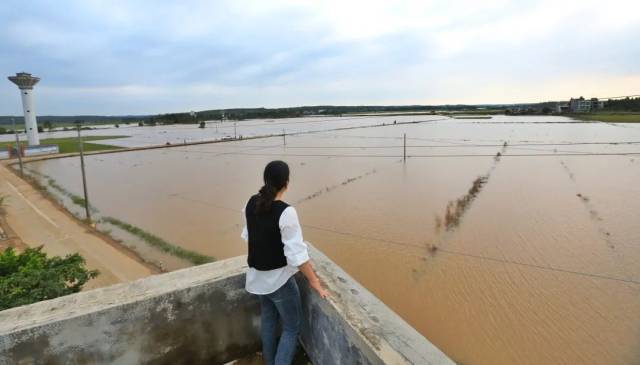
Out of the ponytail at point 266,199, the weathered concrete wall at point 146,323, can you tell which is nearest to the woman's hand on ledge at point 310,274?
the ponytail at point 266,199

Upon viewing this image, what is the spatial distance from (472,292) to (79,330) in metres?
6.08

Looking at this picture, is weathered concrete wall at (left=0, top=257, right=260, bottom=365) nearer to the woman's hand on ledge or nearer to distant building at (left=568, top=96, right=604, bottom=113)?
the woman's hand on ledge

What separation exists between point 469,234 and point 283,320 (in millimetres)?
8156

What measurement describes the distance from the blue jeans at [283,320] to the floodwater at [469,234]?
3.56 meters

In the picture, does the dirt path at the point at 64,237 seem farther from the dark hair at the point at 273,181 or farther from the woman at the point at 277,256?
the dark hair at the point at 273,181

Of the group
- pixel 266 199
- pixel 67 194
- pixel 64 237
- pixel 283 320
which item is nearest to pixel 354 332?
pixel 283 320

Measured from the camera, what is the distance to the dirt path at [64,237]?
23.7ft

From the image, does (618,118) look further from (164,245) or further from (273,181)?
(273,181)

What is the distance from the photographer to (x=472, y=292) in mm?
6305

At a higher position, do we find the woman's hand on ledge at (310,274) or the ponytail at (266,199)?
the ponytail at (266,199)

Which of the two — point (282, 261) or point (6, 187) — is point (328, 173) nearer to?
point (6, 187)

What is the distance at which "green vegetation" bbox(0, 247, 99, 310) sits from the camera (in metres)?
2.98

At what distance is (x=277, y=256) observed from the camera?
1.99m

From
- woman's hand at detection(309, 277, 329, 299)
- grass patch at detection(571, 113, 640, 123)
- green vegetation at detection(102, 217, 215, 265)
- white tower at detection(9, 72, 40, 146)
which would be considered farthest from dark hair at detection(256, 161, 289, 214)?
grass patch at detection(571, 113, 640, 123)
